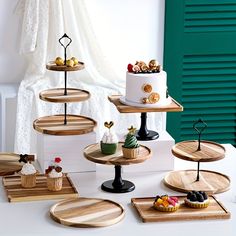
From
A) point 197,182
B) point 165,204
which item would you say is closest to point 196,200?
Result: point 165,204

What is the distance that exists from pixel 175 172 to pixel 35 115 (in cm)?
112

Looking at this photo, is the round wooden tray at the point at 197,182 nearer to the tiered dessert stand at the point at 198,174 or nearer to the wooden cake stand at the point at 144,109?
the tiered dessert stand at the point at 198,174

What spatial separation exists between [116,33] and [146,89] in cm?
125

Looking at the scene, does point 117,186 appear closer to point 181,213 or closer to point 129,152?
point 129,152

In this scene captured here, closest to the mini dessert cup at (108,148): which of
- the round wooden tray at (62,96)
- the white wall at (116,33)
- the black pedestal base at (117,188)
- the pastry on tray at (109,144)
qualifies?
the pastry on tray at (109,144)

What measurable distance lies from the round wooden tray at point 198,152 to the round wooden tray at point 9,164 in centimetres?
60

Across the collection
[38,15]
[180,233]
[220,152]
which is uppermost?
[38,15]

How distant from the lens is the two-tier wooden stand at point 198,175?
9.32 feet

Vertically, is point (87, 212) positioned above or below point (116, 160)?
below

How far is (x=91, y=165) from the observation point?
9.96 ft

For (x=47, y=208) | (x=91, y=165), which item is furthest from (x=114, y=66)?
(x=47, y=208)

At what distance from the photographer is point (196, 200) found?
2.68 meters

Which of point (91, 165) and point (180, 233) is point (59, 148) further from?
point (180, 233)

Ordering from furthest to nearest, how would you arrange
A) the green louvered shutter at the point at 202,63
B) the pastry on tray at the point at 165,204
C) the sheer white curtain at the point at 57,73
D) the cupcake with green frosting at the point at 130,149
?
1. the green louvered shutter at the point at 202,63
2. the sheer white curtain at the point at 57,73
3. the cupcake with green frosting at the point at 130,149
4. the pastry on tray at the point at 165,204
